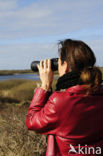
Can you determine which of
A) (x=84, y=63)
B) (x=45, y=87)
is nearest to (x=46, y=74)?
(x=45, y=87)

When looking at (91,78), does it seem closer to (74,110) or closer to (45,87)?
(74,110)

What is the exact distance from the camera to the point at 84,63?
1.87m

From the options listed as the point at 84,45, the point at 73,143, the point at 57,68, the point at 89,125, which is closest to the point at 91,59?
the point at 84,45

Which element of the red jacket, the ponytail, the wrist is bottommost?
the red jacket

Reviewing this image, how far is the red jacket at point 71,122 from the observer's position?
71.2 inches

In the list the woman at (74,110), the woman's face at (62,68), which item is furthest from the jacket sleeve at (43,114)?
the woman's face at (62,68)

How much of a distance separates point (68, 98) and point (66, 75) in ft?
0.57

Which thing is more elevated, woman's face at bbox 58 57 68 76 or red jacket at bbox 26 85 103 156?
woman's face at bbox 58 57 68 76

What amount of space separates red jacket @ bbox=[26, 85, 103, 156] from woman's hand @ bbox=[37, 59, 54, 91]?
13 cm

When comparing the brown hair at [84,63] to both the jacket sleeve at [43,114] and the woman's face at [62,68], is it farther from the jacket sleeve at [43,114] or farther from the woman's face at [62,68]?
the jacket sleeve at [43,114]

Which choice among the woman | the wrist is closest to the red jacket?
the woman

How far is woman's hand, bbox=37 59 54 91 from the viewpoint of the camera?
202 cm

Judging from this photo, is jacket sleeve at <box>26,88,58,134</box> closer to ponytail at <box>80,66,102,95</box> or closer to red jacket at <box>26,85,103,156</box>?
red jacket at <box>26,85,103,156</box>

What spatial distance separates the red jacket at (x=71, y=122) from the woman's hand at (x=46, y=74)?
133mm
